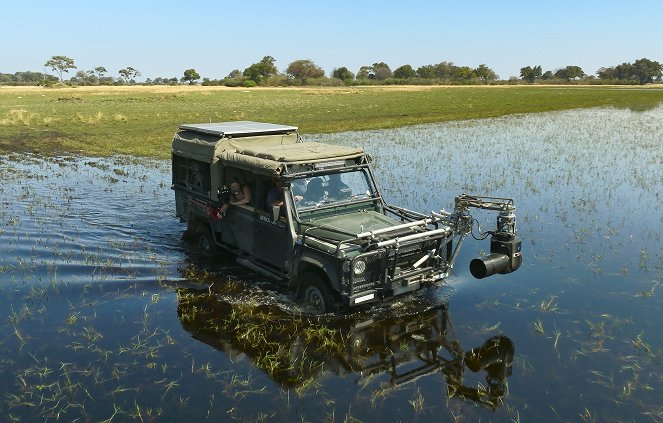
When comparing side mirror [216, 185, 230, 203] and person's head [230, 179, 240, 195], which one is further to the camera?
side mirror [216, 185, 230, 203]

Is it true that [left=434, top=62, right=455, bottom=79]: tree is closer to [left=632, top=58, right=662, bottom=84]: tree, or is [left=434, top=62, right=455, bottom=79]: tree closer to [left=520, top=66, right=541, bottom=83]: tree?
[left=520, top=66, right=541, bottom=83]: tree

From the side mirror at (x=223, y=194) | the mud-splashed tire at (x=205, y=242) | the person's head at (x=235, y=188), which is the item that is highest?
the person's head at (x=235, y=188)

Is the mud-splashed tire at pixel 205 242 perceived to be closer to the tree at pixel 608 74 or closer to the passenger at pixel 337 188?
the passenger at pixel 337 188

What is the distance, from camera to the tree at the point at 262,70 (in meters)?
120

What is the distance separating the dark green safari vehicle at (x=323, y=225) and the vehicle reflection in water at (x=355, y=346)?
0.51 metres

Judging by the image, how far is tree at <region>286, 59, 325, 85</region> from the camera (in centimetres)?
13812

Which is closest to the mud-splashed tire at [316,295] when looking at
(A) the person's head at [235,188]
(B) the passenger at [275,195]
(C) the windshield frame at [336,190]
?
(C) the windshield frame at [336,190]

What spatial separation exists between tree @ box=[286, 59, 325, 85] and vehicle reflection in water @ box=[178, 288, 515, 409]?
13189cm

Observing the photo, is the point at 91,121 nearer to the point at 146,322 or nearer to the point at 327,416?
the point at 146,322

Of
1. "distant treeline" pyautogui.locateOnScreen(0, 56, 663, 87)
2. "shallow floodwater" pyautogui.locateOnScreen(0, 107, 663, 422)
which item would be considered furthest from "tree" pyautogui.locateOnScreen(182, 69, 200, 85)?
"shallow floodwater" pyautogui.locateOnScreen(0, 107, 663, 422)

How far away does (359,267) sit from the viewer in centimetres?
863

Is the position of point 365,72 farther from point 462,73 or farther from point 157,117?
point 157,117

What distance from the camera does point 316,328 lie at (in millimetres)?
8977

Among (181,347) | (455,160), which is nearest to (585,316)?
(181,347)
